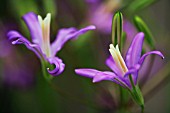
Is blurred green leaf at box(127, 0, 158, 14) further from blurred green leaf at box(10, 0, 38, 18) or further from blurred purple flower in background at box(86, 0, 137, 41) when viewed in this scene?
blurred green leaf at box(10, 0, 38, 18)

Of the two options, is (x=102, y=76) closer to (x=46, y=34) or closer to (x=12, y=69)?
(x=46, y=34)

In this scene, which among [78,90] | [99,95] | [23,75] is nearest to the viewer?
[99,95]

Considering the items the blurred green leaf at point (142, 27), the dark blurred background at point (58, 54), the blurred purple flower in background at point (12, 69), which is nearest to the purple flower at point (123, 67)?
the blurred green leaf at point (142, 27)

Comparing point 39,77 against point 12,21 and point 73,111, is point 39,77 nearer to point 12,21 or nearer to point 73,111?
point 12,21

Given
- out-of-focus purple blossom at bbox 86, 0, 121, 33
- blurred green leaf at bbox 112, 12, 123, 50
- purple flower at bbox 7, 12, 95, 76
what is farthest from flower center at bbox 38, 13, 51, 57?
out-of-focus purple blossom at bbox 86, 0, 121, 33

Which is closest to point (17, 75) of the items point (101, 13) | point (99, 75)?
point (101, 13)

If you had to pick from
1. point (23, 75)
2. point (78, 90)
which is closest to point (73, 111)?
point (78, 90)
